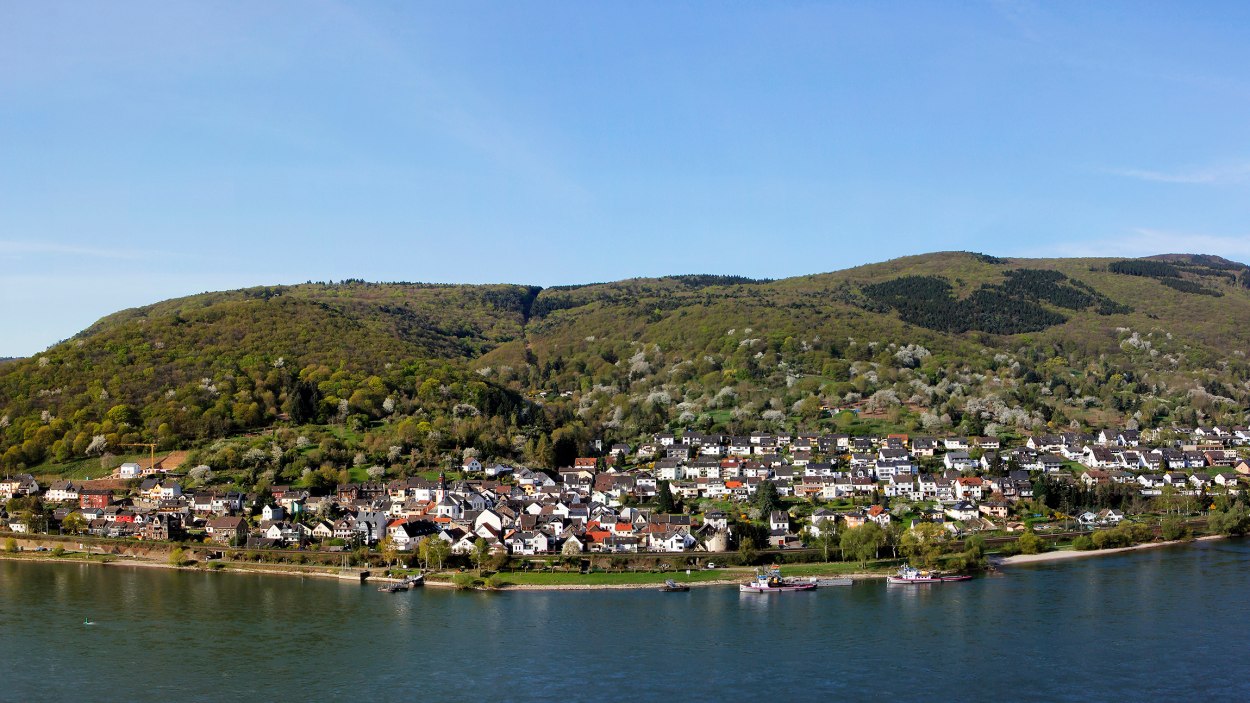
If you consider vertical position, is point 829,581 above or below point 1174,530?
below

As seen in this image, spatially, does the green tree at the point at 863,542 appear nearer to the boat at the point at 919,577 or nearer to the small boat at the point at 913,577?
the boat at the point at 919,577

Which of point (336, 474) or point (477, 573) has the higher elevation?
point (336, 474)

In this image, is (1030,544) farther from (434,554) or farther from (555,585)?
(434,554)

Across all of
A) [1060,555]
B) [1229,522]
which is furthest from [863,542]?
[1229,522]

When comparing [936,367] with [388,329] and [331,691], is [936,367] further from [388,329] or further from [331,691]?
[331,691]

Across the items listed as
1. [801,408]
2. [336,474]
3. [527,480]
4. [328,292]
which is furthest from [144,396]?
[328,292]

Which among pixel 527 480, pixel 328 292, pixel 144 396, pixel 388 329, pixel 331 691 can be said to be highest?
pixel 328 292

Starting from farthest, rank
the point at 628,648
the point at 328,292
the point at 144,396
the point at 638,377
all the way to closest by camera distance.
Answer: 1. the point at 328,292
2. the point at 638,377
3. the point at 144,396
4. the point at 628,648
